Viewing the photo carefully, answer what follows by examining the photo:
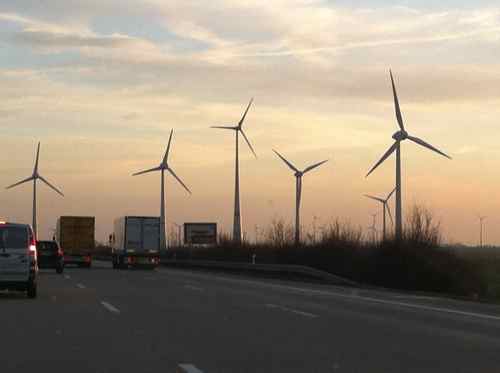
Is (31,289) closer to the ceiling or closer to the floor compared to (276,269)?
closer to the floor

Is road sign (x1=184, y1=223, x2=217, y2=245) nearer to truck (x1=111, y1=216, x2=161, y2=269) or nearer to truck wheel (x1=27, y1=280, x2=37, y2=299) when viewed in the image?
truck (x1=111, y1=216, x2=161, y2=269)

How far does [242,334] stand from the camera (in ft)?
54.3

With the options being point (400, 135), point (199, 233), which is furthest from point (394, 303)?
point (199, 233)

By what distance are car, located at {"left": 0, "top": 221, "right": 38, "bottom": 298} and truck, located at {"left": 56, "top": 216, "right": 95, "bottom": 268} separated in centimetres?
3448

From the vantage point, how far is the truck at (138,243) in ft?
187

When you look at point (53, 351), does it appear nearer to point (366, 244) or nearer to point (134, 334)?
point (134, 334)

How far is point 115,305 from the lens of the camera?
23.0 meters

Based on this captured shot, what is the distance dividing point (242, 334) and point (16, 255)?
31.3ft

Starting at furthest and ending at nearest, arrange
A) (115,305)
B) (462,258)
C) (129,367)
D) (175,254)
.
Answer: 1. (175,254)
2. (462,258)
3. (115,305)
4. (129,367)

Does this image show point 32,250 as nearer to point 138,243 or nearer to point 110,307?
point 110,307

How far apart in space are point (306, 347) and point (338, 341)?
1.13 m

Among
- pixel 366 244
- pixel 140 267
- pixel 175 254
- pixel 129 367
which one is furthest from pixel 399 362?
pixel 175 254

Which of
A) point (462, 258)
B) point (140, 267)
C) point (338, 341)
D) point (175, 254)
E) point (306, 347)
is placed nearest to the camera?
point (306, 347)

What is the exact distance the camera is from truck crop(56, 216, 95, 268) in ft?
193
